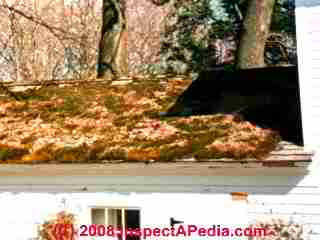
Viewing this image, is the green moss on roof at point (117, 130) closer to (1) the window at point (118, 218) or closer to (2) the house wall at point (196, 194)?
(2) the house wall at point (196, 194)

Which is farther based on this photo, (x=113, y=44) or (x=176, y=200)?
(x=113, y=44)

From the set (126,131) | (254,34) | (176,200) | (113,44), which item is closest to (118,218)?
(176,200)

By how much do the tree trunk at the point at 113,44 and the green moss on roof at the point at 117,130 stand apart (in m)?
3.77

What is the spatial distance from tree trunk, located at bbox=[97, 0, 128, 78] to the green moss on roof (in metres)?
3.77

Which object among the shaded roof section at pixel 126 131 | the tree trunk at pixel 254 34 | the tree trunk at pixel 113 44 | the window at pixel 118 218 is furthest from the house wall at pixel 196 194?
the tree trunk at pixel 254 34

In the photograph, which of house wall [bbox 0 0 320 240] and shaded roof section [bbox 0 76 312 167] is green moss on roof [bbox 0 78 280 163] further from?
house wall [bbox 0 0 320 240]

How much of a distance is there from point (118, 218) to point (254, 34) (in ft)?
26.9

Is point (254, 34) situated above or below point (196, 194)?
above

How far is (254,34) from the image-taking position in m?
14.1

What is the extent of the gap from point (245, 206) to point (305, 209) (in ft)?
2.64

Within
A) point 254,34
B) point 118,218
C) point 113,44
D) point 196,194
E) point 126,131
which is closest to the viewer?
point 196,194

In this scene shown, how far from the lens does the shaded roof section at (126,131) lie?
681 cm

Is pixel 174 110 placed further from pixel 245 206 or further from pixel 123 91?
pixel 245 206

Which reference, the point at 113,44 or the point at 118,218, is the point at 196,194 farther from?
the point at 113,44
